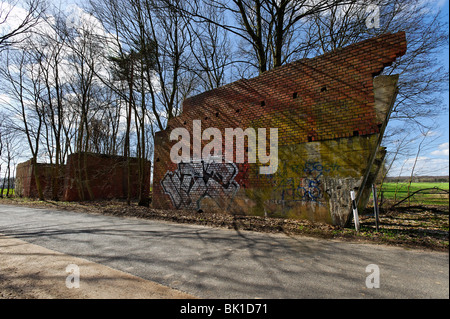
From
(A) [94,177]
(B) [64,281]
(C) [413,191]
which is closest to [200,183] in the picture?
(B) [64,281]

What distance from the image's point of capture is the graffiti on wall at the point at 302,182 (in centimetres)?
696

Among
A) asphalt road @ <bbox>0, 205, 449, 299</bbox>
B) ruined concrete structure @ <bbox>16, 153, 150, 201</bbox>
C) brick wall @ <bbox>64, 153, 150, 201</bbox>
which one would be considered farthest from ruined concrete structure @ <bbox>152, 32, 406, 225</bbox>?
brick wall @ <bbox>64, 153, 150, 201</bbox>

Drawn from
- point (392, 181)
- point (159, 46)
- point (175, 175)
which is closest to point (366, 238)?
point (392, 181)

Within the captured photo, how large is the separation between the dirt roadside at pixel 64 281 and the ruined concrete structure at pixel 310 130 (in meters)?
5.34

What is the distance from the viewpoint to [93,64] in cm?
1517

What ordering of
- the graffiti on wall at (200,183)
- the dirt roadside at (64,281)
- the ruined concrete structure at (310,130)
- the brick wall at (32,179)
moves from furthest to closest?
the brick wall at (32,179)
the graffiti on wall at (200,183)
the ruined concrete structure at (310,130)
the dirt roadside at (64,281)

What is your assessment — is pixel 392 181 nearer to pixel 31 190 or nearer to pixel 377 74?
pixel 377 74

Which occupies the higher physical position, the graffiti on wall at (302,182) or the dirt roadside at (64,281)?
the graffiti on wall at (302,182)

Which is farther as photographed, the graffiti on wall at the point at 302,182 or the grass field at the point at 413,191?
the grass field at the point at 413,191

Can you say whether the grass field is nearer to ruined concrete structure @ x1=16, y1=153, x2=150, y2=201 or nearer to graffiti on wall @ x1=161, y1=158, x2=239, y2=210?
graffiti on wall @ x1=161, y1=158, x2=239, y2=210

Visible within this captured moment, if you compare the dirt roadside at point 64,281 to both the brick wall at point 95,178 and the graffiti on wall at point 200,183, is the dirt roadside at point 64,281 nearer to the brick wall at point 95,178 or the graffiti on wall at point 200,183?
the graffiti on wall at point 200,183

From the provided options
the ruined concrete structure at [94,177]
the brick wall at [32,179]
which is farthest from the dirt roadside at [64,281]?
the brick wall at [32,179]

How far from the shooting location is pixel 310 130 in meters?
7.38

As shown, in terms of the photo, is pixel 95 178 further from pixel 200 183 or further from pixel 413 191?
pixel 413 191
